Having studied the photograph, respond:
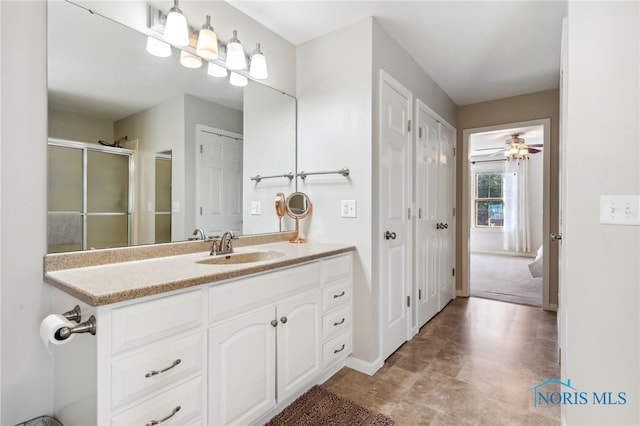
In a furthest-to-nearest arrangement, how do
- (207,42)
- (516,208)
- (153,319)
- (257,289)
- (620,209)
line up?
(516,208) → (207,42) → (257,289) → (620,209) → (153,319)

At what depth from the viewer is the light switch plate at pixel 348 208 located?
2.15m

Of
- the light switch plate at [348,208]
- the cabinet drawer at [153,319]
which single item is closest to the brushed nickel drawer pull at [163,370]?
the cabinet drawer at [153,319]

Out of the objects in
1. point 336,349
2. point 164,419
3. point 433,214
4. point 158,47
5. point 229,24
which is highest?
point 229,24

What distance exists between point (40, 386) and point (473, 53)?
3.42 meters

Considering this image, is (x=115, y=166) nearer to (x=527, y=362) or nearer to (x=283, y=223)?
(x=283, y=223)

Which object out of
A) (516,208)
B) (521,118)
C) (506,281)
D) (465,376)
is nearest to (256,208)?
(465,376)

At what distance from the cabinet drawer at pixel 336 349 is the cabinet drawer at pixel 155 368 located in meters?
0.88

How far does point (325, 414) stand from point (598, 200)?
5.44 ft

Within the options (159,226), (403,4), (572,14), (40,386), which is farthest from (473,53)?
(40,386)

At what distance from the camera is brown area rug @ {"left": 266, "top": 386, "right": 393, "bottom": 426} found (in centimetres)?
161

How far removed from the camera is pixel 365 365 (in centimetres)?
213

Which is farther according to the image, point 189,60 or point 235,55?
point 235,55

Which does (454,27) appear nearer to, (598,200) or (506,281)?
(598,200)

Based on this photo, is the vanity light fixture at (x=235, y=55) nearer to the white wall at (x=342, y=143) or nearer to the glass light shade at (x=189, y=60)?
the glass light shade at (x=189, y=60)
